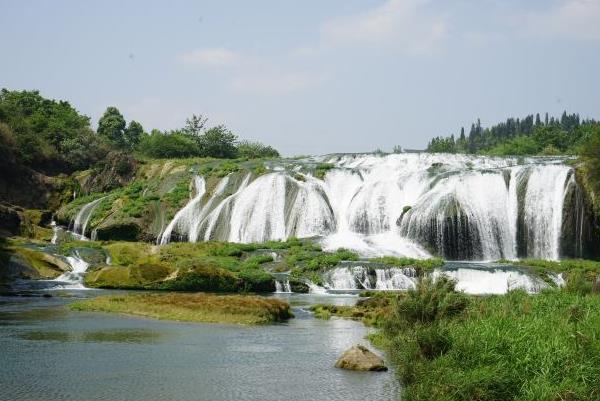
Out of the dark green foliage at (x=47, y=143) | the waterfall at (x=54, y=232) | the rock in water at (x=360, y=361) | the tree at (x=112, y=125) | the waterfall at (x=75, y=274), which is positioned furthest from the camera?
the tree at (x=112, y=125)

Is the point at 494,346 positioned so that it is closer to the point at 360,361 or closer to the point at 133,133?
the point at 360,361

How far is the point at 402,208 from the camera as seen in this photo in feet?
194

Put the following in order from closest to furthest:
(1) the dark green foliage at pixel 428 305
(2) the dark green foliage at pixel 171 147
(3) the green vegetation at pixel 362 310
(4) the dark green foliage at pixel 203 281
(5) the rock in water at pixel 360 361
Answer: (5) the rock in water at pixel 360 361 < (1) the dark green foliage at pixel 428 305 < (3) the green vegetation at pixel 362 310 < (4) the dark green foliage at pixel 203 281 < (2) the dark green foliage at pixel 171 147

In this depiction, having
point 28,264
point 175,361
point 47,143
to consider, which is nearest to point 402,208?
point 28,264

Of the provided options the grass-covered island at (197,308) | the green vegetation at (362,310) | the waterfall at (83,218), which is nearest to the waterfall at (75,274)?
the grass-covered island at (197,308)

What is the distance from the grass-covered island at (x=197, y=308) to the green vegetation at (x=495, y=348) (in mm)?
9319

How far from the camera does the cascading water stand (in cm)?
5328

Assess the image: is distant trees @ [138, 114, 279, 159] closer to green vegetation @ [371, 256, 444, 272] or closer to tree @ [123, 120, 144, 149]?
tree @ [123, 120, 144, 149]

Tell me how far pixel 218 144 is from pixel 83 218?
42.9 m

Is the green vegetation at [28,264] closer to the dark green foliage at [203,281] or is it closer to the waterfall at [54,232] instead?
the dark green foliage at [203,281]

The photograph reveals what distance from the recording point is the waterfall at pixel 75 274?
43688mm

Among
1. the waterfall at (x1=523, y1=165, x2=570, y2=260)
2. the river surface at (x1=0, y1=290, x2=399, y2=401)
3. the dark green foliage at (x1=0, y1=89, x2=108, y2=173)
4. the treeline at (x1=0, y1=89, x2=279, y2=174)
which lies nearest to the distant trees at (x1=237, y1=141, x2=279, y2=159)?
the treeline at (x1=0, y1=89, x2=279, y2=174)

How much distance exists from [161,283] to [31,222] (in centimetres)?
2870

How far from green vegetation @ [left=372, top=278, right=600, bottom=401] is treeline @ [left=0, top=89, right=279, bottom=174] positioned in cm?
6407
